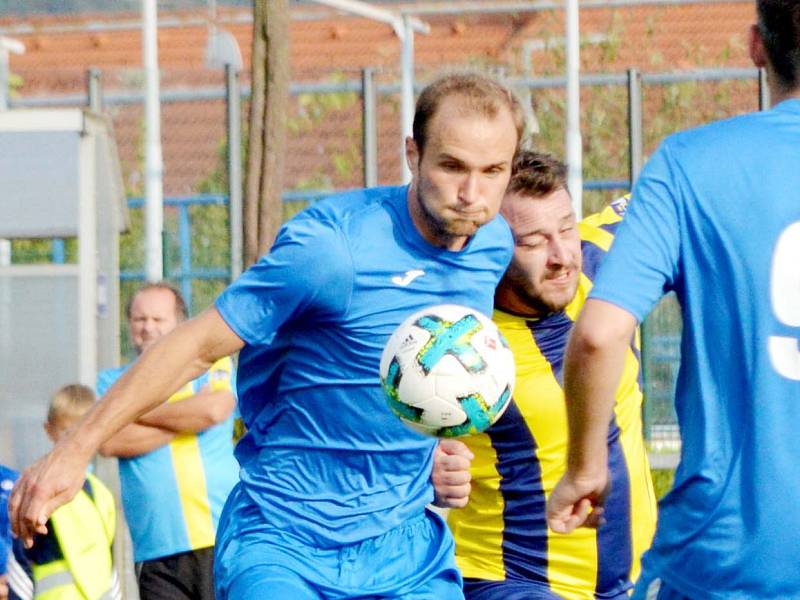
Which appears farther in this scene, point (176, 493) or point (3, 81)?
point (3, 81)

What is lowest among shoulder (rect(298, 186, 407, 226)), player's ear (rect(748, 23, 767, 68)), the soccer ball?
the soccer ball

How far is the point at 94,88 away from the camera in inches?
422

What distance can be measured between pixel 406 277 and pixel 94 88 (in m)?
6.40

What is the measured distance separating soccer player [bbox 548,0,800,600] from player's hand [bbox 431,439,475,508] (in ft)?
5.12

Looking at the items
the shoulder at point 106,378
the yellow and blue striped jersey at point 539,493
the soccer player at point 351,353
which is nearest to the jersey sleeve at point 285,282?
the soccer player at point 351,353

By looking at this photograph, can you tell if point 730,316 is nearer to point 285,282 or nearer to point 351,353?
point 285,282

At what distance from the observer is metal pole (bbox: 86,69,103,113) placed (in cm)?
1070

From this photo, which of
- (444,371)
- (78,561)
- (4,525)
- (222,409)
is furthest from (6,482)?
(444,371)

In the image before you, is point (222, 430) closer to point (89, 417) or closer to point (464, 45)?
point (89, 417)

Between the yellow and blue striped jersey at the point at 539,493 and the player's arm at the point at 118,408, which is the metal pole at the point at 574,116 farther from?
the player's arm at the point at 118,408

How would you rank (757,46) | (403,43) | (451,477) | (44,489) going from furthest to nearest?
1. (403,43)
2. (451,477)
3. (44,489)
4. (757,46)

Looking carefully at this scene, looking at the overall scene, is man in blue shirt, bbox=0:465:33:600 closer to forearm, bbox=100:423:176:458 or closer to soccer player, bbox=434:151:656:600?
forearm, bbox=100:423:176:458

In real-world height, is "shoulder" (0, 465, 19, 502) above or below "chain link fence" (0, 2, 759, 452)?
below

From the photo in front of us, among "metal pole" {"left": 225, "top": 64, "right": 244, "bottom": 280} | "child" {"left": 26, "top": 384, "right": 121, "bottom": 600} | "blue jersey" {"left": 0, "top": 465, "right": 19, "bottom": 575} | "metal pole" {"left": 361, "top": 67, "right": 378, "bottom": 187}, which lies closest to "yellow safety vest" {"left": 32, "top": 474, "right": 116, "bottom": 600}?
"child" {"left": 26, "top": 384, "right": 121, "bottom": 600}
